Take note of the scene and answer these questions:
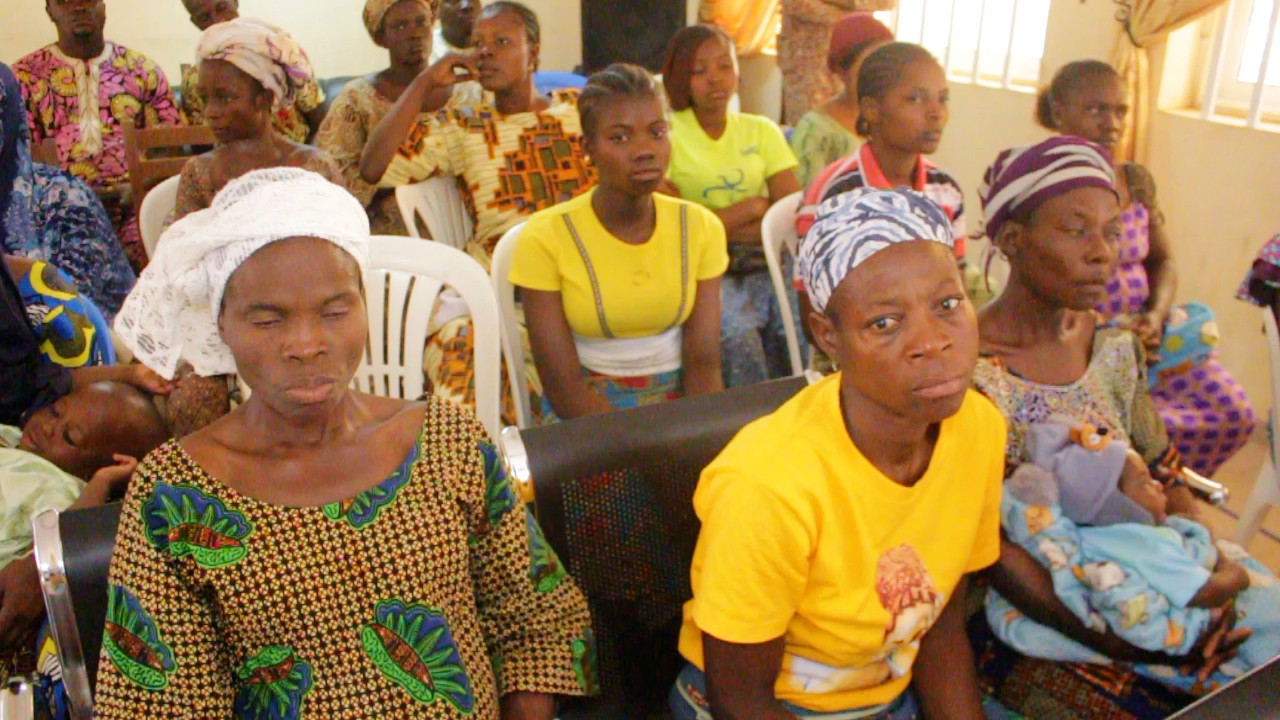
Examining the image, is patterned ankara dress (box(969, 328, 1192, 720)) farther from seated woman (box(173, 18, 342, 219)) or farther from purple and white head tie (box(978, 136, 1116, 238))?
seated woman (box(173, 18, 342, 219))

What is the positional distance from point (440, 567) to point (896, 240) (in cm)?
69

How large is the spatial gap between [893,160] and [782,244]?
0.39 meters

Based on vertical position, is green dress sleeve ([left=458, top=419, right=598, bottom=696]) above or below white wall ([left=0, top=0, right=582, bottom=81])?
below

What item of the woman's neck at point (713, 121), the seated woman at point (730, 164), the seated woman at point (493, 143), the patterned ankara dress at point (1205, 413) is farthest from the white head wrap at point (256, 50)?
the patterned ankara dress at point (1205, 413)

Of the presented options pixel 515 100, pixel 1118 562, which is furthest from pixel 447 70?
pixel 1118 562

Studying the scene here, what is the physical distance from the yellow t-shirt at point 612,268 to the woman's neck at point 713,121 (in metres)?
1.05

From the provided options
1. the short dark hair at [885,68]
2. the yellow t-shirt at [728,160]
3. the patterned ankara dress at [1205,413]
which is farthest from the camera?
the yellow t-shirt at [728,160]

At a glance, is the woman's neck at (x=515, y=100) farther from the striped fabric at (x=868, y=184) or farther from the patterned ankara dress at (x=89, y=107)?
the patterned ankara dress at (x=89, y=107)

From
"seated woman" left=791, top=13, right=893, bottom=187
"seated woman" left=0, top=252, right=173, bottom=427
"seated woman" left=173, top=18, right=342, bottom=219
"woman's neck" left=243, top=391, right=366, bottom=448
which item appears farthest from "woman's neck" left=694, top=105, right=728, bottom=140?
"woman's neck" left=243, top=391, right=366, bottom=448

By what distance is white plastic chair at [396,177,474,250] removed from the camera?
2930 millimetres

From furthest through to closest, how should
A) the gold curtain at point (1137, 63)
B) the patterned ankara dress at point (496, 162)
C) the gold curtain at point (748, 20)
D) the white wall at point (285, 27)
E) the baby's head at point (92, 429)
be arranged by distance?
the gold curtain at point (748, 20), the white wall at point (285, 27), the gold curtain at point (1137, 63), the patterned ankara dress at point (496, 162), the baby's head at point (92, 429)

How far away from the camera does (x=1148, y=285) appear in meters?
2.70

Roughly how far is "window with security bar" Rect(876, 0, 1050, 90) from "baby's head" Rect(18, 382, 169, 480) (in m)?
4.02

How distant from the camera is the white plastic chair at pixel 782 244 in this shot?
2555 mm
